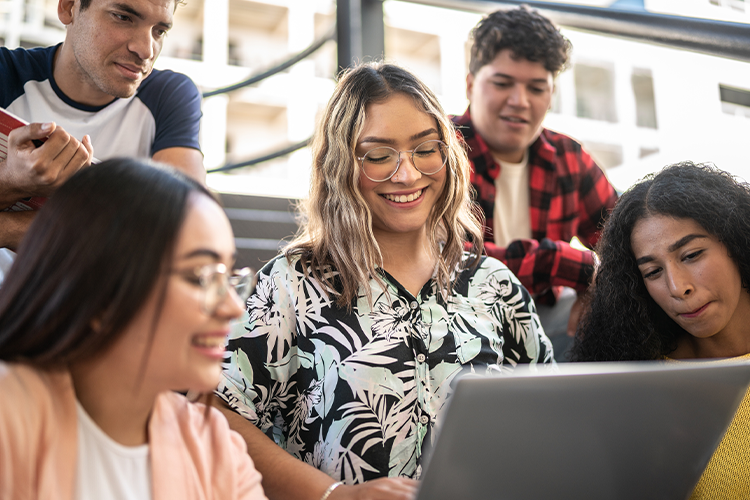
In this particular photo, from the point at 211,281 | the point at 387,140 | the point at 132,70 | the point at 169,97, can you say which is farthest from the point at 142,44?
the point at 211,281

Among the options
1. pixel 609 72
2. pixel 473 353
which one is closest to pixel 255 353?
pixel 473 353

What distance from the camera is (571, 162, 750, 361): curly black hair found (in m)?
1.51

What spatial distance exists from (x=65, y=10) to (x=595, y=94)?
3063cm

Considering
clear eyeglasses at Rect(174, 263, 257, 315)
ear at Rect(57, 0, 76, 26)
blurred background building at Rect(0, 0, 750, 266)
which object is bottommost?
clear eyeglasses at Rect(174, 263, 257, 315)

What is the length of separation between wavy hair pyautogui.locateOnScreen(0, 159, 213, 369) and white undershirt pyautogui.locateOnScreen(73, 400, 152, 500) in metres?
0.10

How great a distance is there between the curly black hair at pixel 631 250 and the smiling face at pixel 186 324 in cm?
108

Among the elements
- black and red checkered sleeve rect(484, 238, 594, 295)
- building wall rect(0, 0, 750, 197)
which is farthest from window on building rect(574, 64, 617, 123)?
black and red checkered sleeve rect(484, 238, 594, 295)

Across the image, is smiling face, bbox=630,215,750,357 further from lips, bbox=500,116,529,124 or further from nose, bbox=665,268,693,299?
lips, bbox=500,116,529,124

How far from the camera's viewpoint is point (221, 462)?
3.20 feet

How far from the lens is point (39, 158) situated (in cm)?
127

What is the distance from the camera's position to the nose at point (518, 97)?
7.27 ft

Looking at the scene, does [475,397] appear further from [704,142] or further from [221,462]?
[704,142]

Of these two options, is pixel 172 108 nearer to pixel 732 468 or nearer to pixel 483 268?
pixel 483 268

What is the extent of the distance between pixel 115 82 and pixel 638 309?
144cm
